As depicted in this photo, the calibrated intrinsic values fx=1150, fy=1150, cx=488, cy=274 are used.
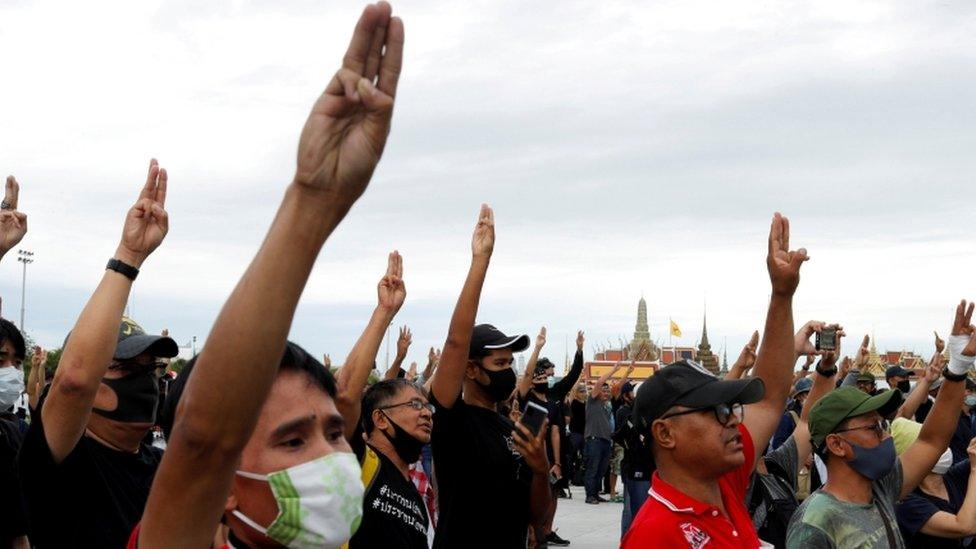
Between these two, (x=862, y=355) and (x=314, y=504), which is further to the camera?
(x=862, y=355)

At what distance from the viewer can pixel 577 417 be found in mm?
20297

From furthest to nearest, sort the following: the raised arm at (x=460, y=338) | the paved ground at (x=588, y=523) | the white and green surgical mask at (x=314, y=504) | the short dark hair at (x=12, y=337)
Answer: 1. the paved ground at (x=588, y=523)
2. the short dark hair at (x=12, y=337)
3. the raised arm at (x=460, y=338)
4. the white and green surgical mask at (x=314, y=504)

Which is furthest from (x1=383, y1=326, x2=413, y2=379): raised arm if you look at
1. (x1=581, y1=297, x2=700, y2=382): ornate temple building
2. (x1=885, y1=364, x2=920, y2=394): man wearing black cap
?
(x1=581, y1=297, x2=700, y2=382): ornate temple building

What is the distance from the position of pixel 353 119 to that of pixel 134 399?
2542 mm

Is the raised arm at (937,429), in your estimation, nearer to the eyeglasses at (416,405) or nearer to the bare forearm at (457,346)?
the bare forearm at (457,346)

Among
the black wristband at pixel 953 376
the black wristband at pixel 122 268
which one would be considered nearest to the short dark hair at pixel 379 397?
the black wristband at pixel 122 268

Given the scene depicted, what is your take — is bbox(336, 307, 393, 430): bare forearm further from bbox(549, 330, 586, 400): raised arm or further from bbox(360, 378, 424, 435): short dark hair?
bbox(549, 330, 586, 400): raised arm

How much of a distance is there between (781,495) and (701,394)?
272 cm

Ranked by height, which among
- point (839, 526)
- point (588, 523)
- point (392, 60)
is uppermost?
point (392, 60)

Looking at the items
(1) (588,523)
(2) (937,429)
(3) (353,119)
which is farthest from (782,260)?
(1) (588,523)

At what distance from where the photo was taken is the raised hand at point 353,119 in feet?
5.66

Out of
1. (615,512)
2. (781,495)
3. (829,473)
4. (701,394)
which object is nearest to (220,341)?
(701,394)

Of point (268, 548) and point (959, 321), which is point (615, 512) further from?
point (268, 548)

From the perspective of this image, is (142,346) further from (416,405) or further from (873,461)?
(873,461)
